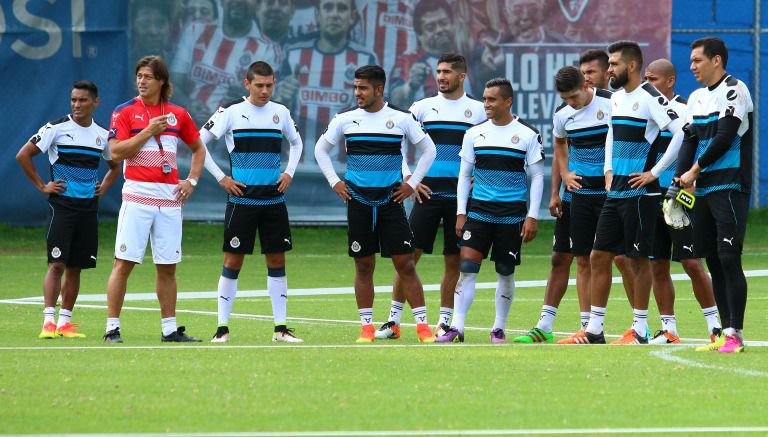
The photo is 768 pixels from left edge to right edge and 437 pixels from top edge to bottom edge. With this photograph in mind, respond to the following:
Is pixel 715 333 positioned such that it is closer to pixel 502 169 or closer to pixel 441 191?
pixel 502 169

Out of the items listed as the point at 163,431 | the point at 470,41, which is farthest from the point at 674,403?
the point at 470,41

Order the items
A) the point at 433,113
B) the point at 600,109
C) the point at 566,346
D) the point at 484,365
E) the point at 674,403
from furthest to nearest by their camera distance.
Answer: the point at 433,113 → the point at 600,109 → the point at 566,346 → the point at 484,365 → the point at 674,403

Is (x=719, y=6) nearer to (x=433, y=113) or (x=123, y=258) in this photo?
(x=433, y=113)

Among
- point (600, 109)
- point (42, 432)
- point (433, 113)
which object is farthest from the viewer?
point (433, 113)

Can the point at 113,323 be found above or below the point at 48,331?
above

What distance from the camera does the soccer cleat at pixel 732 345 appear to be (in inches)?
412

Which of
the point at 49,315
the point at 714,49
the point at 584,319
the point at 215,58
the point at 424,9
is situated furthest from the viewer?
the point at 424,9

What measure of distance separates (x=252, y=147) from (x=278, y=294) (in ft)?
3.82

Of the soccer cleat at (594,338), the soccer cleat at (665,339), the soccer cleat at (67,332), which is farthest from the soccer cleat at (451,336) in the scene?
the soccer cleat at (67,332)

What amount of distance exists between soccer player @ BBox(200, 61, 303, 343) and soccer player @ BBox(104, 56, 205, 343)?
1.62 feet

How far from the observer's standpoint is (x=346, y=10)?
24.8 meters

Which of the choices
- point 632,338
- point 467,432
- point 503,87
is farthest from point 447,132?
point 467,432

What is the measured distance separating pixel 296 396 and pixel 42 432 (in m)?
1.59

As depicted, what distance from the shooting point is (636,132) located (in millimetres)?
11539
